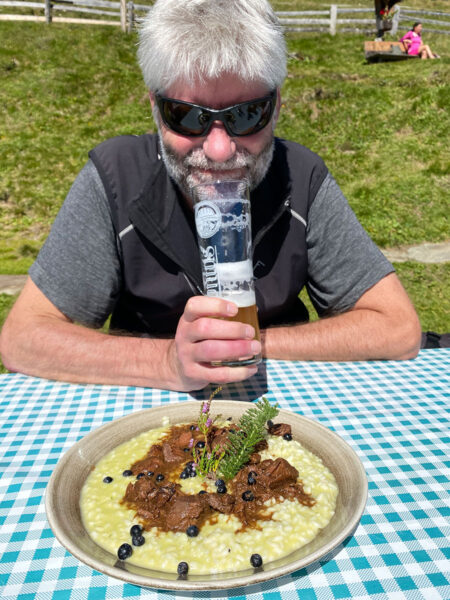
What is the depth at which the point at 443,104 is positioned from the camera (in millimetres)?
11680

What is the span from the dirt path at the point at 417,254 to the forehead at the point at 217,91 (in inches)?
222

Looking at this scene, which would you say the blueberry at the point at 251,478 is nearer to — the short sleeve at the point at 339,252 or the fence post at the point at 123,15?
the short sleeve at the point at 339,252

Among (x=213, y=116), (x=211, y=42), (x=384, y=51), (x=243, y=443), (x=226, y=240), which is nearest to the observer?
(x=243, y=443)

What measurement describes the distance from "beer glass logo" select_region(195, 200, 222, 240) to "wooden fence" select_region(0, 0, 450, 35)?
46.6 ft

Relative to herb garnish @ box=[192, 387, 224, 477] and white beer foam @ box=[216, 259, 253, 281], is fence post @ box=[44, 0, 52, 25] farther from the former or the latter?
herb garnish @ box=[192, 387, 224, 477]

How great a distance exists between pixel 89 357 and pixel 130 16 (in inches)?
654

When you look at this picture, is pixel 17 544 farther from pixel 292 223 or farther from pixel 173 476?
pixel 292 223

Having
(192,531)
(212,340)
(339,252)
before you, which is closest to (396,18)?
(339,252)

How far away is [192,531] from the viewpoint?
1.34 m

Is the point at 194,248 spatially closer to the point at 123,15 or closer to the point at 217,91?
the point at 217,91

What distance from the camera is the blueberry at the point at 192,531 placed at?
4.39 ft

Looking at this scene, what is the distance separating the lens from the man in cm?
226

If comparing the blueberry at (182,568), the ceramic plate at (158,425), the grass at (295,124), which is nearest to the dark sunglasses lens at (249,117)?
the ceramic plate at (158,425)

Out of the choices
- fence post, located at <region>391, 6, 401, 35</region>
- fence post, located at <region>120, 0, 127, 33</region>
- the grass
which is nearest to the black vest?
the grass
